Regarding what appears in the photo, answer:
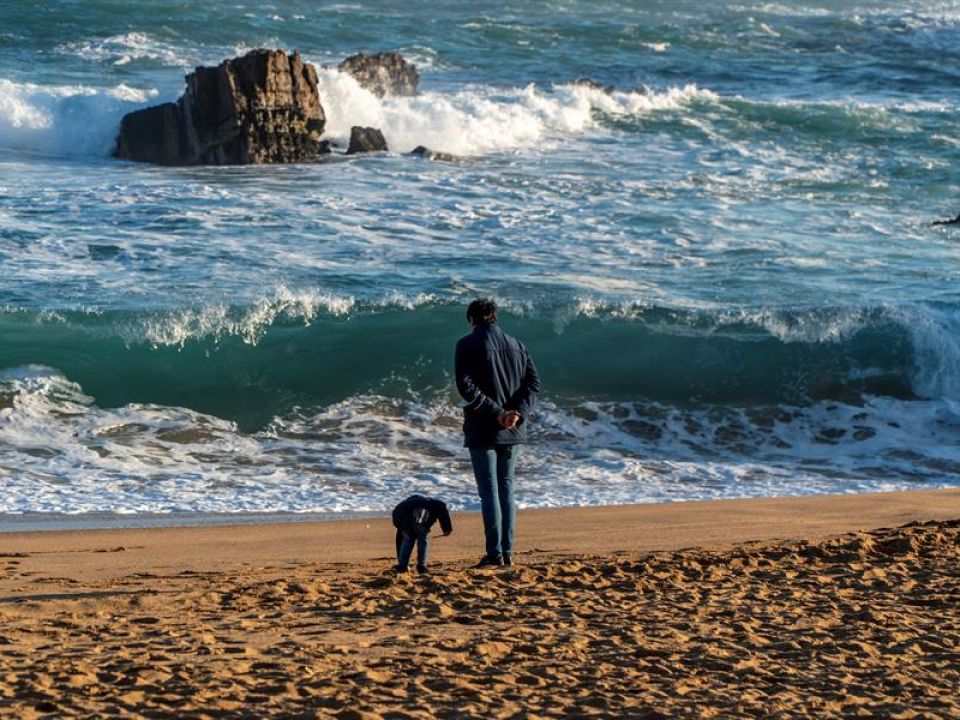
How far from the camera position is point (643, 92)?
28.5 metres

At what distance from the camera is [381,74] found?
27.0 meters

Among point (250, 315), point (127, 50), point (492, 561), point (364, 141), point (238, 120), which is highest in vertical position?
point (127, 50)

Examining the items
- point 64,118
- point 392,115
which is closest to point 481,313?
point 64,118

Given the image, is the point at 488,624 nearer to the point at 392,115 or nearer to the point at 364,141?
the point at 364,141

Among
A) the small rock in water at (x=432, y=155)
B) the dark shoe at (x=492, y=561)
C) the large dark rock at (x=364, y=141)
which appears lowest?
the dark shoe at (x=492, y=561)

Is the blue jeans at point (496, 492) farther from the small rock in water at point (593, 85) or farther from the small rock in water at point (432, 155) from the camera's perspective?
the small rock in water at point (593, 85)

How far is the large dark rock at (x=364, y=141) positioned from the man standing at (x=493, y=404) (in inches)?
611

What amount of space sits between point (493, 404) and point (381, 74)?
67.2ft

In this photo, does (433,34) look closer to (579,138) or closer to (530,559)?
(579,138)

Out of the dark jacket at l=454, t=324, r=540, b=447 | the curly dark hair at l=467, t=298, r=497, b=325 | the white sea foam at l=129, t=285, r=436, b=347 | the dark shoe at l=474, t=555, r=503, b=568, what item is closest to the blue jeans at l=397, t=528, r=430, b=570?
the dark shoe at l=474, t=555, r=503, b=568

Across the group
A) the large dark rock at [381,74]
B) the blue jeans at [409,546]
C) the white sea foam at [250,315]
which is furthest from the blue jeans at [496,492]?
the large dark rock at [381,74]

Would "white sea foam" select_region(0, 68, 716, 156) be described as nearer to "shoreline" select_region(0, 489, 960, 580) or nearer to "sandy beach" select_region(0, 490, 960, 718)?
"shoreline" select_region(0, 489, 960, 580)

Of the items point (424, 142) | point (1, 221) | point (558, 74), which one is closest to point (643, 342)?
point (1, 221)

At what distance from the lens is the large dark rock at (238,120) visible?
20875 mm
